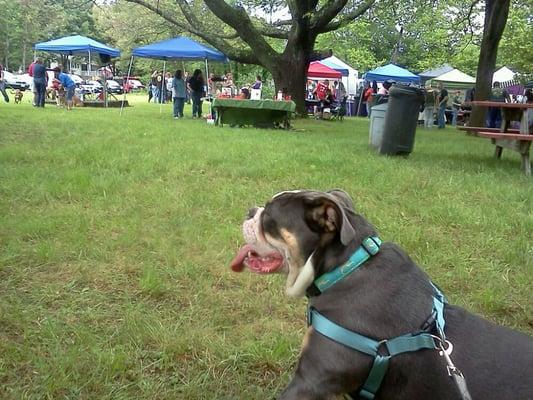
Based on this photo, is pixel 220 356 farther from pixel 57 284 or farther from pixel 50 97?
pixel 50 97

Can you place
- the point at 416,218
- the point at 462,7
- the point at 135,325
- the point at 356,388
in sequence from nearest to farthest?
1. the point at 356,388
2. the point at 135,325
3. the point at 416,218
4. the point at 462,7

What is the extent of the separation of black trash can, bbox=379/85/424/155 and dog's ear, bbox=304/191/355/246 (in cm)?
852

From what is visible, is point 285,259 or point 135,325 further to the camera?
point 135,325

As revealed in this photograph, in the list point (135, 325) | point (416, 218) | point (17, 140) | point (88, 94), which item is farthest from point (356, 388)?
point (88, 94)

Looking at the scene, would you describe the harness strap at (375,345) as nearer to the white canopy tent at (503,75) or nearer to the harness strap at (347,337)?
the harness strap at (347,337)

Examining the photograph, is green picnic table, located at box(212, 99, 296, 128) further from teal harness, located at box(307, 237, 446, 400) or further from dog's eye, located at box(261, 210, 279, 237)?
teal harness, located at box(307, 237, 446, 400)

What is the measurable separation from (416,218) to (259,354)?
10.9 feet

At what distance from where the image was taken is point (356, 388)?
217cm

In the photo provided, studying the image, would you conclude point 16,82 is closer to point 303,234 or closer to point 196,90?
point 196,90

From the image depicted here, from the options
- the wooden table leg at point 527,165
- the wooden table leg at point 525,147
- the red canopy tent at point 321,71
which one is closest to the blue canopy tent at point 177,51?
the red canopy tent at point 321,71

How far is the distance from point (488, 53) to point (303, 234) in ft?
68.7

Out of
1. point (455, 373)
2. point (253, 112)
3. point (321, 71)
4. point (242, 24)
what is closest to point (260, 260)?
point (455, 373)

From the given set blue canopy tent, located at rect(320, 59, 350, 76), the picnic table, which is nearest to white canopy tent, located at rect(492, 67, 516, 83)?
blue canopy tent, located at rect(320, 59, 350, 76)

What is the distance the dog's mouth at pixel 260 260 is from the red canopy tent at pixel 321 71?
2940cm
